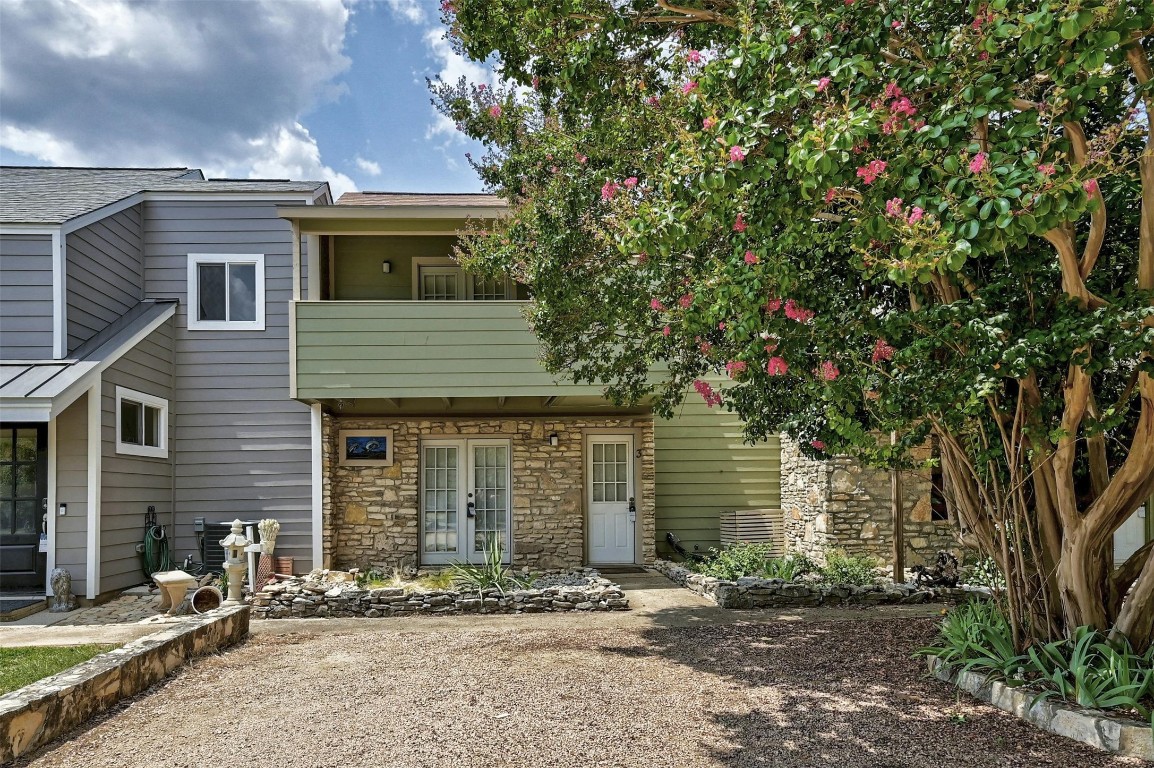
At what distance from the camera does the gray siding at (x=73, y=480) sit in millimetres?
8898

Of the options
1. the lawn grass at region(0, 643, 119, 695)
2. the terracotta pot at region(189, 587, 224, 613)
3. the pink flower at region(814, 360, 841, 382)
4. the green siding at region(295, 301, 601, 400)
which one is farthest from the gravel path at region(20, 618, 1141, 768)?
the green siding at region(295, 301, 601, 400)

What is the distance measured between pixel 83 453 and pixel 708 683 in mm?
7653

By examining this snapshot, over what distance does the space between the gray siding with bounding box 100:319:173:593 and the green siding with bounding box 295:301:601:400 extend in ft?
6.82

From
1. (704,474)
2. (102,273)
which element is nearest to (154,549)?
(102,273)

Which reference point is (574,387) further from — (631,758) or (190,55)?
(190,55)

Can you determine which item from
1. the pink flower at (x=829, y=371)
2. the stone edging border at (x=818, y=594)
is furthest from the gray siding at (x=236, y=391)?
the pink flower at (x=829, y=371)

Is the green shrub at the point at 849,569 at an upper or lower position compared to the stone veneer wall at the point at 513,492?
lower

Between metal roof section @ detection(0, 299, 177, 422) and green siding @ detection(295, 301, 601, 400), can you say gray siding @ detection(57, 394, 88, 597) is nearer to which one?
metal roof section @ detection(0, 299, 177, 422)

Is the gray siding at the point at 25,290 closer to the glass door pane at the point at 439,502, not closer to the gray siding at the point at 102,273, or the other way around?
the gray siding at the point at 102,273

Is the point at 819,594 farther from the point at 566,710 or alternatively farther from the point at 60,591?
the point at 60,591

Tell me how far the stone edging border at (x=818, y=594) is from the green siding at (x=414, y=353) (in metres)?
3.12

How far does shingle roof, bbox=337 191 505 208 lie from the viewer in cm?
1322

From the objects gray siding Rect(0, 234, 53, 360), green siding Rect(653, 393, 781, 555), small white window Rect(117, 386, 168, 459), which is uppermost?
gray siding Rect(0, 234, 53, 360)

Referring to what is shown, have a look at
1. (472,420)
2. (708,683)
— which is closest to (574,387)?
(472,420)
